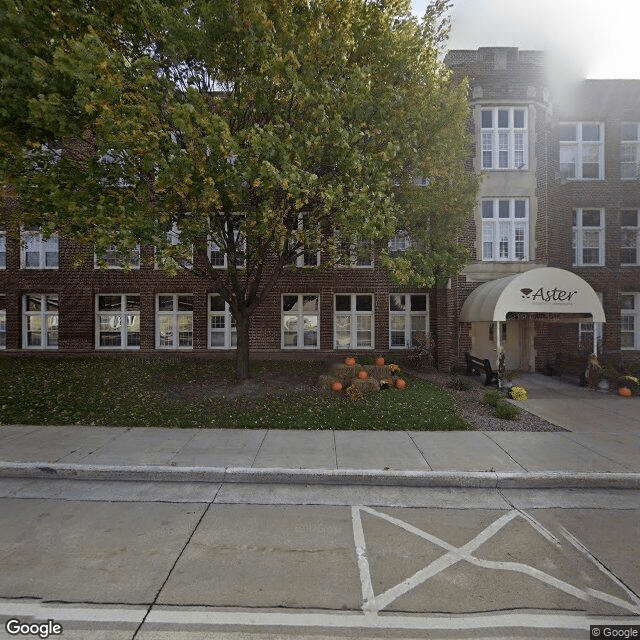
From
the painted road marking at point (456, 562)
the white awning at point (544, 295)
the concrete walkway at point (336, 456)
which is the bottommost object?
the painted road marking at point (456, 562)

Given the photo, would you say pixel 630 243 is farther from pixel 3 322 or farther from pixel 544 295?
pixel 3 322

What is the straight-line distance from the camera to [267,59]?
7562mm

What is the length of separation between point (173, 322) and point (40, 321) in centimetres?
591

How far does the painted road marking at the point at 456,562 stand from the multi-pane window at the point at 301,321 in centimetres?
1220

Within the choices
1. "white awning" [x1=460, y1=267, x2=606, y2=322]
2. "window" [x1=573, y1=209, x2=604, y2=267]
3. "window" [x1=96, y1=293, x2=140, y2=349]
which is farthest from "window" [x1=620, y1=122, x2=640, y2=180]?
"window" [x1=96, y1=293, x2=140, y2=349]

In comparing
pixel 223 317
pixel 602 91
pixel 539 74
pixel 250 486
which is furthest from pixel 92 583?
pixel 602 91

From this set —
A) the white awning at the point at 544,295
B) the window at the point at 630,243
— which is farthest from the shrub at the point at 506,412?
the window at the point at 630,243

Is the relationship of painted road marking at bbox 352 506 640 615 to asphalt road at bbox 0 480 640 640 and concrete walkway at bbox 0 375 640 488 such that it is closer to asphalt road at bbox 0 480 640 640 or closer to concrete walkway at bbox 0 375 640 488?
asphalt road at bbox 0 480 640 640

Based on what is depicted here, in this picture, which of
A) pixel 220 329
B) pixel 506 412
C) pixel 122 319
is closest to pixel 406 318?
pixel 220 329

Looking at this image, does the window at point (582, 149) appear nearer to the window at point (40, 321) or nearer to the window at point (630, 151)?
the window at point (630, 151)

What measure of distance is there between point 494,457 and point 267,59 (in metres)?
8.56

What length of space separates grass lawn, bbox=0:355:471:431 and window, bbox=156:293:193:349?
118 inches

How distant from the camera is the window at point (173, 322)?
54.9 ft

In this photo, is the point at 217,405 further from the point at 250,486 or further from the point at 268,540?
the point at 268,540
